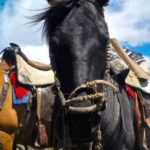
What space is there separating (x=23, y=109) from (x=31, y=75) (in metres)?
0.57

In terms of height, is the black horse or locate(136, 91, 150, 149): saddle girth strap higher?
the black horse

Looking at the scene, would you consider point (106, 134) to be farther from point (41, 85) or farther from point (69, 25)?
point (41, 85)

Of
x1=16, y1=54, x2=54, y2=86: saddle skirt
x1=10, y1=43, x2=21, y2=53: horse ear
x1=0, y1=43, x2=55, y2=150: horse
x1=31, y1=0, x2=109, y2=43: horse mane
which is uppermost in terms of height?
x1=31, y1=0, x2=109, y2=43: horse mane

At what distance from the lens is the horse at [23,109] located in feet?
23.4

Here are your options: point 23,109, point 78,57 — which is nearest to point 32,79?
point 23,109

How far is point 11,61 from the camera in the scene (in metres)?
7.86

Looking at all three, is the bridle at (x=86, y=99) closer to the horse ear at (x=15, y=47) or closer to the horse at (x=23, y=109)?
the horse at (x=23, y=109)

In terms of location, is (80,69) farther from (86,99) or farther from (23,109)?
(23,109)

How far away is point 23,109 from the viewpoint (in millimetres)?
7438

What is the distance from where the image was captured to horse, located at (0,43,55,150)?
23.4 ft

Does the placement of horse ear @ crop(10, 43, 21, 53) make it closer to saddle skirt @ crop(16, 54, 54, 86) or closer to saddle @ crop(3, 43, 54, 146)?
saddle @ crop(3, 43, 54, 146)

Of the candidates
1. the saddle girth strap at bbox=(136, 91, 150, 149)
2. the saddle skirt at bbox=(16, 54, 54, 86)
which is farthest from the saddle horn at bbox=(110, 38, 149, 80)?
the saddle skirt at bbox=(16, 54, 54, 86)

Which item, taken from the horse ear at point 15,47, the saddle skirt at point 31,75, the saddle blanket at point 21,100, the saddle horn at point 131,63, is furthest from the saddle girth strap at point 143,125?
the horse ear at point 15,47

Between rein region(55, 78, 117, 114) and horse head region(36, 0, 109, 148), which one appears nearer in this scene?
rein region(55, 78, 117, 114)
